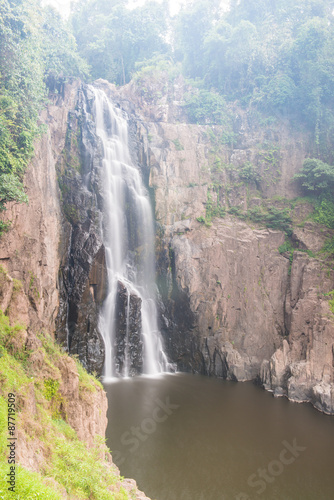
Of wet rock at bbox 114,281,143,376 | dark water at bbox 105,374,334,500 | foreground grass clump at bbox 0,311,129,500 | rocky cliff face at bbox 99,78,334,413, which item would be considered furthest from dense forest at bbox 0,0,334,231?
dark water at bbox 105,374,334,500

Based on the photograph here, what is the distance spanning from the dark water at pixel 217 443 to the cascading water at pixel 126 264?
7.95 feet

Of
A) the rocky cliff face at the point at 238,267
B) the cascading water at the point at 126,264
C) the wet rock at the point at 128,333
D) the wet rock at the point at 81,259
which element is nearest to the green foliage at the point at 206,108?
the rocky cliff face at the point at 238,267

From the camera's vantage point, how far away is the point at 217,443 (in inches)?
473

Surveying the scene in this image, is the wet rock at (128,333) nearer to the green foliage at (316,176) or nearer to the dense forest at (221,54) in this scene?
the dense forest at (221,54)

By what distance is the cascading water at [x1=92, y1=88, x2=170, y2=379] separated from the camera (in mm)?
19625

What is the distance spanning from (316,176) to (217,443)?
20.2 m

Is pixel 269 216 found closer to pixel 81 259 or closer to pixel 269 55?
pixel 81 259

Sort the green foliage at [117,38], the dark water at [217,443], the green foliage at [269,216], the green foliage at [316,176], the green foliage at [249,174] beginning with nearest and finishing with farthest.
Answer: the dark water at [217,443] → the green foliage at [316,176] → the green foliage at [269,216] → the green foliage at [249,174] → the green foliage at [117,38]

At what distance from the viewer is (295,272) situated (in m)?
22.7

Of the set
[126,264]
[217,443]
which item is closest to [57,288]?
[126,264]

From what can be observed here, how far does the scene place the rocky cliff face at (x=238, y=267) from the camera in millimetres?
19500

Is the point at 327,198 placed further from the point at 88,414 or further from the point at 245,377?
the point at 88,414

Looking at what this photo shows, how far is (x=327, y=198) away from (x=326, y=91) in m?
11.1

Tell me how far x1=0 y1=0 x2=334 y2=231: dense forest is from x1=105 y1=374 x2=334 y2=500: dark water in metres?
17.0
